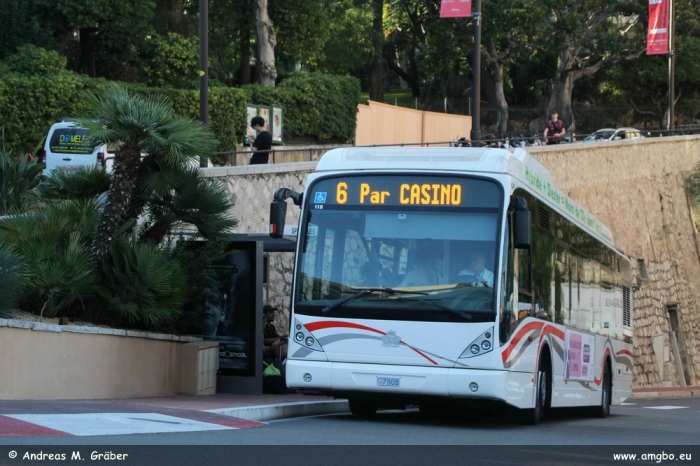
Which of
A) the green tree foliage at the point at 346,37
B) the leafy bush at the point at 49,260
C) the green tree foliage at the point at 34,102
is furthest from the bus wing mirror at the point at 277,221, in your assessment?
the green tree foliage at the point at 346,37

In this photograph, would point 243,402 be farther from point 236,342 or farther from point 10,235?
point 10,235

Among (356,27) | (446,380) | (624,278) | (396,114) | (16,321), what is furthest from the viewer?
(356,27)

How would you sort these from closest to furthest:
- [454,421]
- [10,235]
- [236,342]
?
[454,421]
[10,235]
[236,342]

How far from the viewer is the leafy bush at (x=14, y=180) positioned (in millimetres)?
16141

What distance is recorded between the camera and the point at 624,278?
19078 mm

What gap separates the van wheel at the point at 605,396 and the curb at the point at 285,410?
14.0 feet

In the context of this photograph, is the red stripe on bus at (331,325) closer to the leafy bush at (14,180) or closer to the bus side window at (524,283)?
the bus side window at (524,283)

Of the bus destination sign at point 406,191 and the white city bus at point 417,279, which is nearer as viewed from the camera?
the white city bus at point 417,279

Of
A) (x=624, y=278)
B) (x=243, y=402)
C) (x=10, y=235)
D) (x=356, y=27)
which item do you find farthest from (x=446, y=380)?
(x=356, y=27)

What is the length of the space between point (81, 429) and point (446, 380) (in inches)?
152

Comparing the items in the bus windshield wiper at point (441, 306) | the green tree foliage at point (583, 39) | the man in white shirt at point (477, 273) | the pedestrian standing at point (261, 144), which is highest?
the green tree foliage at point (583, 39)

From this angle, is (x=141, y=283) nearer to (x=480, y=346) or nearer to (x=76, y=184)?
(x=76, y=184)

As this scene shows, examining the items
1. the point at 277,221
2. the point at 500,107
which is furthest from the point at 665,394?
the point at 500,107

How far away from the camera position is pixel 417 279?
10.5 meters
